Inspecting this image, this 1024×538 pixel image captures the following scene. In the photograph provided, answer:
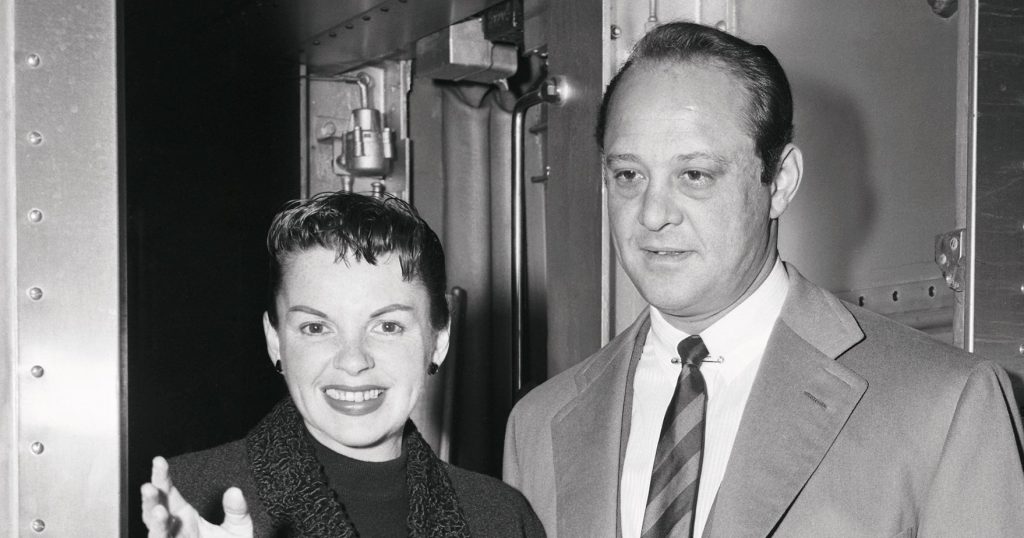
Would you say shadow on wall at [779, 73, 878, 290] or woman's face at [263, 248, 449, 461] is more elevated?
shadow on wall at [779, 73, 878, 290]

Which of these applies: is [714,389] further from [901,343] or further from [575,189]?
[575,189]

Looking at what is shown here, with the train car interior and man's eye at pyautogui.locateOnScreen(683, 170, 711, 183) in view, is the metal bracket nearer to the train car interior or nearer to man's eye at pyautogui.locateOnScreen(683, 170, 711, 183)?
the train car interior

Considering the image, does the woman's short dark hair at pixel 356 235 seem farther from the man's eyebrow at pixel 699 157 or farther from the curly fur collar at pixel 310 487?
the man's eyebrow at pixel 699 157

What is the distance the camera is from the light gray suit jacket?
163 cm

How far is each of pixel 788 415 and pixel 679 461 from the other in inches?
7.6

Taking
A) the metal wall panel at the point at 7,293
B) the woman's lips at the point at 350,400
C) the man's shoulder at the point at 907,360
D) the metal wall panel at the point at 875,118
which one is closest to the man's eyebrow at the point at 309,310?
the woman's lips at the point at 350,400

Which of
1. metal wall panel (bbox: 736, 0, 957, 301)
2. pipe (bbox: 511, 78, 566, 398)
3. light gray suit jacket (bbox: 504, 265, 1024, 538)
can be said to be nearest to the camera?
light gray suit jacket (bbox: 504, 265, 1024, 538)

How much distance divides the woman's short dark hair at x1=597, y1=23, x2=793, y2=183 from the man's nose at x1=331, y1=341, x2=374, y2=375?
0.72 meters

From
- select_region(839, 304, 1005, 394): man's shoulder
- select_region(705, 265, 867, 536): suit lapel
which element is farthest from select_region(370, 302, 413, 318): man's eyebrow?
select_region(839, 304, 1005, 394): man's shoulder

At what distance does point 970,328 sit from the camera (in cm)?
172

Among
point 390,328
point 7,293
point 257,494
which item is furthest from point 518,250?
point 7,293

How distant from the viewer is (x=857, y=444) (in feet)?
5.66

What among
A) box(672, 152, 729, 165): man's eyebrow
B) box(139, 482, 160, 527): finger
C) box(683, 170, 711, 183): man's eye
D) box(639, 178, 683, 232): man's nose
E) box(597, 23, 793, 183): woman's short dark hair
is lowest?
box(139, 482, 160, 527): finger

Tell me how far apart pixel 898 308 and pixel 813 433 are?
52cm
